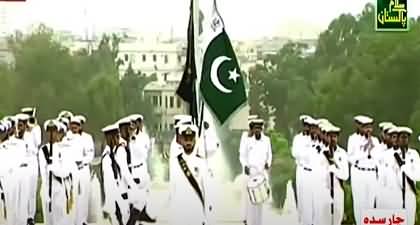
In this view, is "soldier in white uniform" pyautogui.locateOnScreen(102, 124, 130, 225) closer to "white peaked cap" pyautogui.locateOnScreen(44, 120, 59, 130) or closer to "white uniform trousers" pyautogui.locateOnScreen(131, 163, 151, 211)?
"white uniform trousers" pyautogui.locateOnScreen(131, 163, 151, 211)

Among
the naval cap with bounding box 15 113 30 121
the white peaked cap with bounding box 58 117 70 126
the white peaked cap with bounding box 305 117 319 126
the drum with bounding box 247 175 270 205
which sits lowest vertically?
the drum with bounding box 247 175 270 205

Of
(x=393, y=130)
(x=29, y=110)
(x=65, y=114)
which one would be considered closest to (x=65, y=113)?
(x=65, y=114)

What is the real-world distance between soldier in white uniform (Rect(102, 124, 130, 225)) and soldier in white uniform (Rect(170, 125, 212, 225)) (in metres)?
0.20

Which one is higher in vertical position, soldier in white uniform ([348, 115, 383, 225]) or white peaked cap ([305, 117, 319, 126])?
white peaked cap ([305, 117, 319, 126])

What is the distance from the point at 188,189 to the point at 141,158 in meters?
0.22

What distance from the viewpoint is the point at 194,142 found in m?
2.83

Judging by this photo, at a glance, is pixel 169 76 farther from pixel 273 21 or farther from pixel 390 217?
pixel 390 217

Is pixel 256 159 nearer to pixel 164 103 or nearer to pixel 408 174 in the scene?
pixel 164 103

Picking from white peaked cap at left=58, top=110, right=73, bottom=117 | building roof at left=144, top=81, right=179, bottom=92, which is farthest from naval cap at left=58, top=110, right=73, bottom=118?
building roof at left=144, top=81, right=179, bottom=92

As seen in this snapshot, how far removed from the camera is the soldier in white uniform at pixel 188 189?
2.82 meters

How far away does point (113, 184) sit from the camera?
9.24 feet

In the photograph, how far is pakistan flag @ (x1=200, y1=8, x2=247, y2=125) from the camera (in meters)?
2.81

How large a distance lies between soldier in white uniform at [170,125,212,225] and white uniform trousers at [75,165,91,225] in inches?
13.2

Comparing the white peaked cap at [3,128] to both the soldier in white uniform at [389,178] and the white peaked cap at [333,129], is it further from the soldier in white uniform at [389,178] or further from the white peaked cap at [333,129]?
the soldier in white uniform at [389,178]
